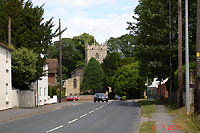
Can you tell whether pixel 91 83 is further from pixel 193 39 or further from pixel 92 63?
pixel 193 39

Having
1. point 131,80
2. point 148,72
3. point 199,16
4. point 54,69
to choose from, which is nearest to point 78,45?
point 131,80

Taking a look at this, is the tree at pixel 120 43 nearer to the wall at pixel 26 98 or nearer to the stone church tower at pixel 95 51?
the stone church tower at pixel 95 51

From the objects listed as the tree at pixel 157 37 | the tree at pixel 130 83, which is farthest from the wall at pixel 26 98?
the tree at pixel 130 83

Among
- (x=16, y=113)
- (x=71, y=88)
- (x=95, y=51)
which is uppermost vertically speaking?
(x=95, y=51)

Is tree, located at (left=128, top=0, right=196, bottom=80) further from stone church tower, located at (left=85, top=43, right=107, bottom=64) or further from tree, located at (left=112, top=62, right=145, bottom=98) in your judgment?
stone church tower, located at (left=85, top=43, right=107, bottom=64)

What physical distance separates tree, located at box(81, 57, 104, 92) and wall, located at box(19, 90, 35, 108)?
72.1 meters

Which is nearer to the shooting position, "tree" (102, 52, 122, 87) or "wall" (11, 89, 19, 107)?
"wall" (11, 89, 19, 107)

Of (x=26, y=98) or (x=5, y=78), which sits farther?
(x=26, y=98)

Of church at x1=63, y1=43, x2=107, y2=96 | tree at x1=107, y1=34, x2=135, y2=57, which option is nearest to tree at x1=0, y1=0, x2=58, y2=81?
church at x1=63, y1=43, x2=107, y2=96

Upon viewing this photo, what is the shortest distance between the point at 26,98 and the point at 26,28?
6.47 meters

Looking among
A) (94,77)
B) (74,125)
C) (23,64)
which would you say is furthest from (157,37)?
(94,77)

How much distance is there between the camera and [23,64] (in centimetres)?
3666

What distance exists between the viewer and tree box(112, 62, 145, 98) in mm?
92625

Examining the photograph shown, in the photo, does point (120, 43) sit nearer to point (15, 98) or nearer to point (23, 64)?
point (23, 64)
